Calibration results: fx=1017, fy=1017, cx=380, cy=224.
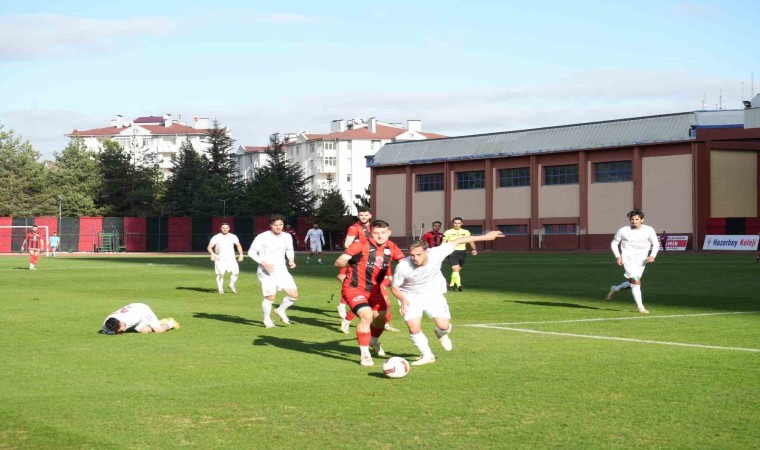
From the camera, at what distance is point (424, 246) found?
493 inches

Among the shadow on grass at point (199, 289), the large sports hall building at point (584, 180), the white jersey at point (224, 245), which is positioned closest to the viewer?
the white jersey at point (224, 245)

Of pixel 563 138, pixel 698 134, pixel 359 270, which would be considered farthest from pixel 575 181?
pixel 359 270

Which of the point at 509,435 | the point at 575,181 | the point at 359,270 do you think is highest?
the point at 575,181

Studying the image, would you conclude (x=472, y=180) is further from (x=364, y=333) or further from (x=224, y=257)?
(x=364, y=333)

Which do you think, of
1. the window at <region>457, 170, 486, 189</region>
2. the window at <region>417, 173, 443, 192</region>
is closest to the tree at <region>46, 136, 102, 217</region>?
the window at <region>417, 173, 443, 192</region>

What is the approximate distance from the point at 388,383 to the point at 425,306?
197cm

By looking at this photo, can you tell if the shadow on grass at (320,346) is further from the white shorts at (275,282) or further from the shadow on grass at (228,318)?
the shadow on grass at (228,318)

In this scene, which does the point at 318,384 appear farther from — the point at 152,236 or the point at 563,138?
the point at 152,236

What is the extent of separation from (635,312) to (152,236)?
242 feet

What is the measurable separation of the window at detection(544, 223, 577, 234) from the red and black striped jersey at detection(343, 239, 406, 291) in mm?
69347

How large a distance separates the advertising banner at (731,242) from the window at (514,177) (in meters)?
18.4

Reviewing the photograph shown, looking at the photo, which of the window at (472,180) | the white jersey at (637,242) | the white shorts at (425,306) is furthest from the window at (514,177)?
the white shorts at (425,306)

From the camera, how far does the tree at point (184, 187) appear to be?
113 metres

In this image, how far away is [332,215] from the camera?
10269 centimetres
